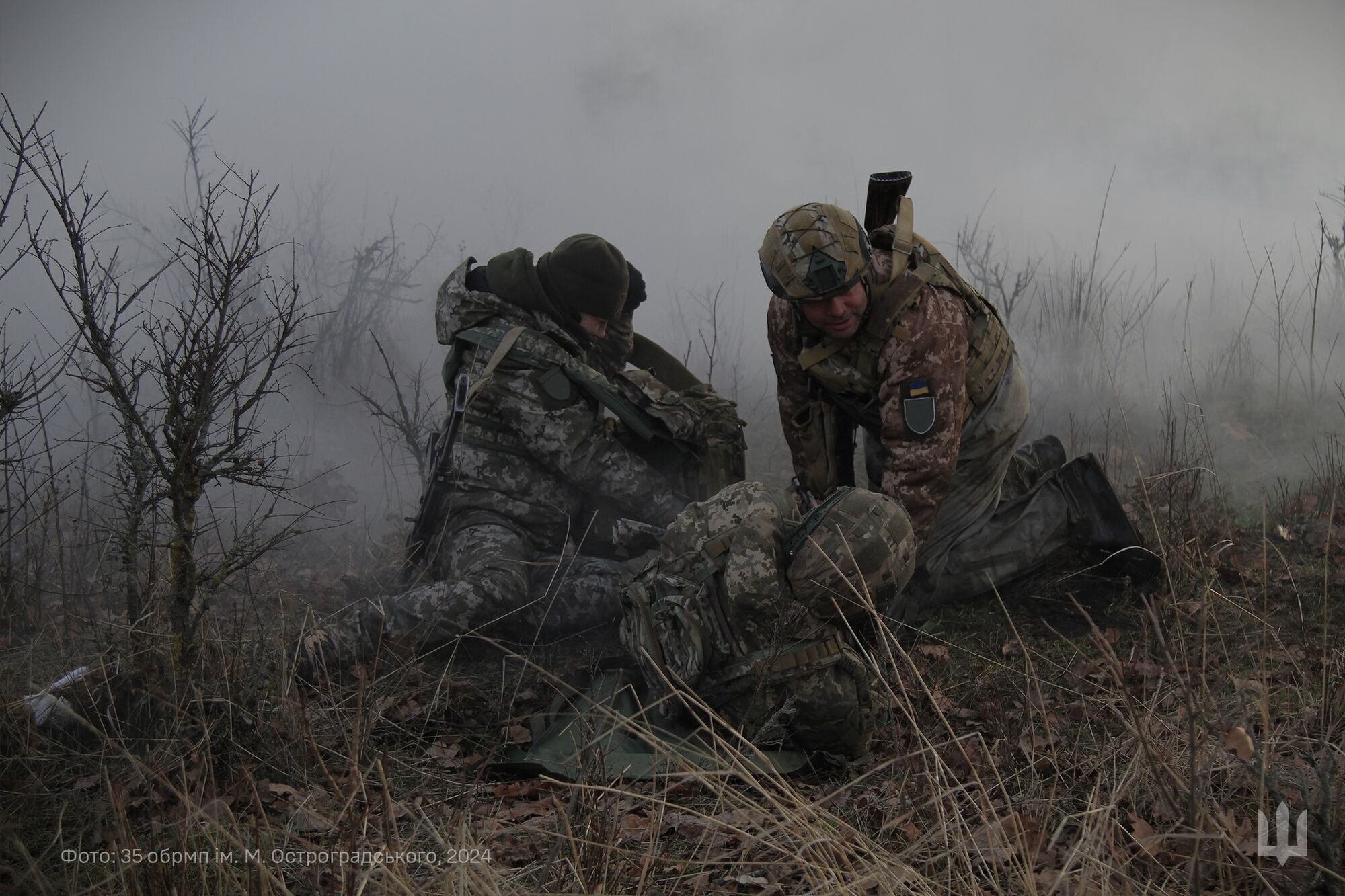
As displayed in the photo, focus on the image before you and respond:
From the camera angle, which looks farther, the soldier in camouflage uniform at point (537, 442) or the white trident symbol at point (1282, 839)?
the soldier in camouflage uniform at point (537, 442)

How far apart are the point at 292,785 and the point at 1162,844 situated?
2.29m

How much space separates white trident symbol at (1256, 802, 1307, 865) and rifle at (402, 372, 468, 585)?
3.57 metres

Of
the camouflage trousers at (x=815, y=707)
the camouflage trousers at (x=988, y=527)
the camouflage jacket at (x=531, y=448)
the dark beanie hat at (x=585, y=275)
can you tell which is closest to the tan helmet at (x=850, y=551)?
the camouflage trousers at (x=815, y=707)

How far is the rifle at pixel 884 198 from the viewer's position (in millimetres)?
4094

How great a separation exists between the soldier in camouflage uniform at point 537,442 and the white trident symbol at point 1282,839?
2.78m

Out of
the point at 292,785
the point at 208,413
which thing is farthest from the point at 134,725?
the point at 208,413

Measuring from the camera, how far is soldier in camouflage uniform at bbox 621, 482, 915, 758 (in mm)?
2918

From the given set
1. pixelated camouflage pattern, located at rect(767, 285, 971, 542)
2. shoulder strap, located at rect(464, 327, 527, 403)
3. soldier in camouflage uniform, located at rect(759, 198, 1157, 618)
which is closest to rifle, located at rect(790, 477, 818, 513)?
soldier in camouflage uniform, located at rect(759, 198, 1157, 618)

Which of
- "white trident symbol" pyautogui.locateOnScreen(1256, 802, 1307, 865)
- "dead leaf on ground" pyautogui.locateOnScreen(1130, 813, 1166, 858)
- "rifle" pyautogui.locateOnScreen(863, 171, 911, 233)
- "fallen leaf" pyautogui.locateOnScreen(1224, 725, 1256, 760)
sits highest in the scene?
"rifle" pyautogui.locateOnScreen(863, 171, 911, 233)

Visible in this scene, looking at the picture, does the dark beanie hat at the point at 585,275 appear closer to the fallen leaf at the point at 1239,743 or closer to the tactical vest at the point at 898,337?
the tactical vest at the point at 898,337

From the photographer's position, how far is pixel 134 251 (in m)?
16.5

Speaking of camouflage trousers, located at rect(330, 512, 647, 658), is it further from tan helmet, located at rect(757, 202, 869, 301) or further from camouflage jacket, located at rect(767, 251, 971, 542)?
tan helmet, located at rect(757, 202, 869, 301)

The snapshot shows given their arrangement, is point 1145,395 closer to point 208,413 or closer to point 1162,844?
point 1162,844

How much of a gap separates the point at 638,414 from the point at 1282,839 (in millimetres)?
3083
